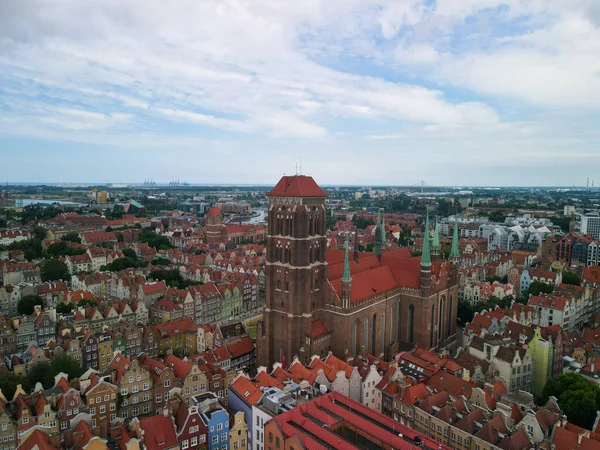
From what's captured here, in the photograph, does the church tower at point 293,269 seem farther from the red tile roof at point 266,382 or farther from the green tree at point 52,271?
the green tree at point 52,271

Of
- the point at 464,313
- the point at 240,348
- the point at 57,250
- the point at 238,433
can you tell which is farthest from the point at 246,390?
the point at 57,250

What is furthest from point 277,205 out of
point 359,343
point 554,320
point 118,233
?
point 118,233

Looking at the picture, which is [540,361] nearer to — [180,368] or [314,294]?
[314,294]

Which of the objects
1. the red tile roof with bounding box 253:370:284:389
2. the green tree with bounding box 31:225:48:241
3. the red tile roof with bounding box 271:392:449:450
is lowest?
the red tile roof with bounding box 253:370:284:389

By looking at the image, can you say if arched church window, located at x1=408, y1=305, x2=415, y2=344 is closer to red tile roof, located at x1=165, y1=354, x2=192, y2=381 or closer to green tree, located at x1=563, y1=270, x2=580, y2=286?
red tile roof, located at x1=165, y1=354, x2=192, y2=381

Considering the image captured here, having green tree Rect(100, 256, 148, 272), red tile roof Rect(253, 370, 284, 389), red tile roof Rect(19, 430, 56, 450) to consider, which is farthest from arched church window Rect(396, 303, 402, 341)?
green tree Rect(100, 256, 148, 272)
